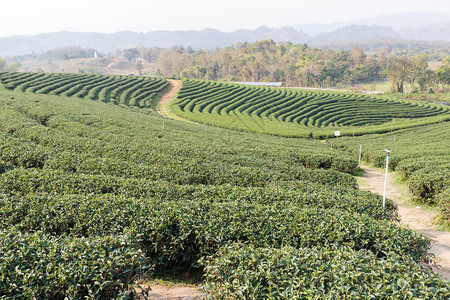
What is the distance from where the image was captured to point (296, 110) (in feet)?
184

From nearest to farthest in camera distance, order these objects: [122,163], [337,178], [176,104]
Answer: [122,163], [337,178], [176,104]

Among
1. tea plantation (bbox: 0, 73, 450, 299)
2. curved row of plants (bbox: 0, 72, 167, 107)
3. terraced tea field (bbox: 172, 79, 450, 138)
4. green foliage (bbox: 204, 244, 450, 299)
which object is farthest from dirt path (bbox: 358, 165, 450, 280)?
curved row of plants (bbox: 0, 72, 167, 107)

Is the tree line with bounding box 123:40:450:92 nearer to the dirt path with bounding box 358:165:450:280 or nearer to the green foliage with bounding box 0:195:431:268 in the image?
the dirt path with bounding box 358:165:450:280

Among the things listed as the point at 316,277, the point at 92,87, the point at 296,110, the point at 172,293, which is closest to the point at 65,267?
the point at 172,293

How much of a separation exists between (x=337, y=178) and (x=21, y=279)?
11297 millimetres

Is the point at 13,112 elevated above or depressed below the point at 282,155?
above

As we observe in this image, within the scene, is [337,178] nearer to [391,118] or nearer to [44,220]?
[44,220]

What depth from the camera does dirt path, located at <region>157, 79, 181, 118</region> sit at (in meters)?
48.7

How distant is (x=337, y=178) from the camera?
43.0 feet

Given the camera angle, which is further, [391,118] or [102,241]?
[391,118]

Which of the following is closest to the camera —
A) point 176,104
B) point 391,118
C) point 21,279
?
point 21,279

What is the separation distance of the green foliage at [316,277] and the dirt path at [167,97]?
1633 inches

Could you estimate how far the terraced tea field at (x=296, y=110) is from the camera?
43625mm

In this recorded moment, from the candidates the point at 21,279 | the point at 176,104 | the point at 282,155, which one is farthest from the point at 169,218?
the point at 176,104
